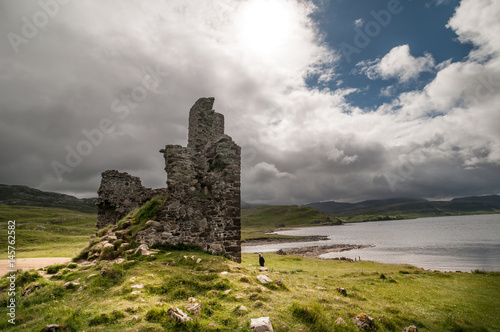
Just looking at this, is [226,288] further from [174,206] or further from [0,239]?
[0,239]

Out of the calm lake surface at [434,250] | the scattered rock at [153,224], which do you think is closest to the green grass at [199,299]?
the scattered rock at [153,224]

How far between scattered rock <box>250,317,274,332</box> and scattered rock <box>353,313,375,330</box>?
3.32 meters

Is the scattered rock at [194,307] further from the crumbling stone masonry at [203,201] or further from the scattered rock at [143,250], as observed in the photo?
the crumbling stone masonry at [203,201]

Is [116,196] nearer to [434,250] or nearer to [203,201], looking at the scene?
[203,201]

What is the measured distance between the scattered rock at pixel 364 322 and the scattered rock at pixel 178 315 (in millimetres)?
5503

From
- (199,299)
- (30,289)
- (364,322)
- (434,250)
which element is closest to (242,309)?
(199,299)

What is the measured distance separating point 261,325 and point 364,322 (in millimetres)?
3880

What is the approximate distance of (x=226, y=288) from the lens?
373 inches

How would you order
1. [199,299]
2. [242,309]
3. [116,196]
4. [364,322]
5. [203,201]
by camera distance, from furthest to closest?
[116,196]
[203,201]
[199,299]
[364,322]
[242,309]

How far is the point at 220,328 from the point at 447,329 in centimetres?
896

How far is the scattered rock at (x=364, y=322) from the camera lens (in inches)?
323

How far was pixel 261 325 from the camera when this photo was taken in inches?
269

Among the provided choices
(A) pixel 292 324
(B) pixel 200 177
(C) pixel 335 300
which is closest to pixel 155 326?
(A) pixel 292 324

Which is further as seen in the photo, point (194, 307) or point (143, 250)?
point (143, 250)
